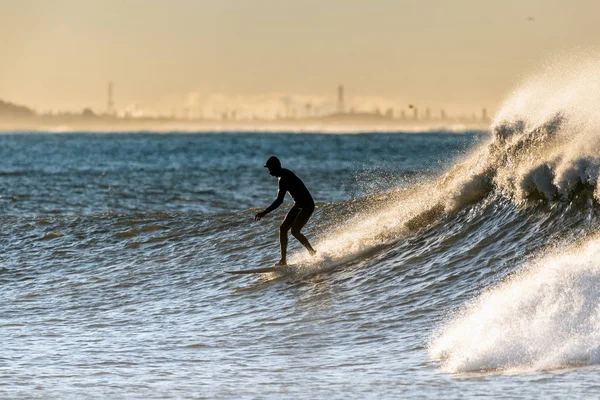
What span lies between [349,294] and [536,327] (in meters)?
4.16

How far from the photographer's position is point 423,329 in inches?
444

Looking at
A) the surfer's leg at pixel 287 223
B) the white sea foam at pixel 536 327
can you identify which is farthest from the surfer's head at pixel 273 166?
the white sea foam at pixel 536 327

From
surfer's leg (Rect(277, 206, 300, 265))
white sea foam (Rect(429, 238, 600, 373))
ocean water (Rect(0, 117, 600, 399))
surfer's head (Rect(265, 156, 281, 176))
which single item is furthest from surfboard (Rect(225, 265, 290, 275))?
white sea foam (Rect(429, 238, 600, 373))

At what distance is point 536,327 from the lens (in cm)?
970

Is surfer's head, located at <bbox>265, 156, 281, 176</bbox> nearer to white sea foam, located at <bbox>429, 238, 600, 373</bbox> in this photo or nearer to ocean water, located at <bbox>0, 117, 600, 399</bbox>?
ocean water, located at <bbox>0, 117, 600, 399</bbox>

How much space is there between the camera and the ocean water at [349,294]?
9.37m

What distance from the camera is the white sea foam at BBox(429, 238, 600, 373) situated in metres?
9.24

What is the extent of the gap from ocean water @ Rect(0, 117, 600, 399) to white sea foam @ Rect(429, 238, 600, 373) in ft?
0.07

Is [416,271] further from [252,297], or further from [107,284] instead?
[107,284]

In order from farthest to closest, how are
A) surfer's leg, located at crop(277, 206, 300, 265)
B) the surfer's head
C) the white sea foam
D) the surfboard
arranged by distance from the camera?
1. the surfboard
2. surfer's leg, located at crop(277, 206, 300, 265)
3. the surfer's head
4. the white sea foam

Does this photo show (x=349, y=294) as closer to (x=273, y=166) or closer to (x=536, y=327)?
(x=273, y=166)

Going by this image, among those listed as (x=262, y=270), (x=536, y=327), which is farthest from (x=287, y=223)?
(x=536, y=327)

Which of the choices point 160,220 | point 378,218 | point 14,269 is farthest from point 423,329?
point 160,220

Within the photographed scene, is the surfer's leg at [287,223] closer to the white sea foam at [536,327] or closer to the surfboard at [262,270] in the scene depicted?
the surfboard at [262,270]
